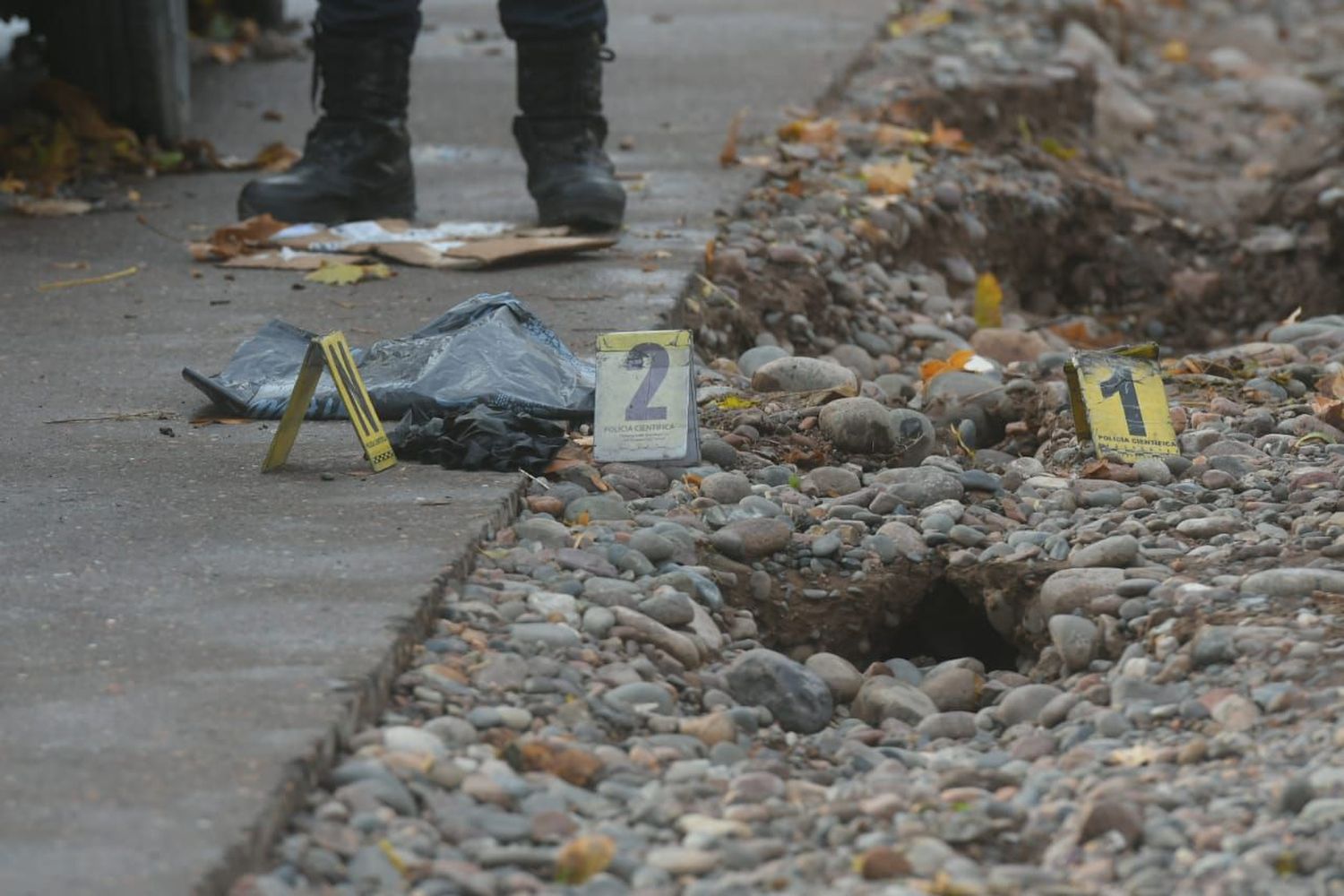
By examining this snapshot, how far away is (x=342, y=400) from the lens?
2469 mm

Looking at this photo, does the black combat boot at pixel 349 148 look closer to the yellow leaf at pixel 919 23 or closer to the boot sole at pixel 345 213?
the boot sole at pixel 345 213

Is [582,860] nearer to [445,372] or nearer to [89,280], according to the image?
[445,372]

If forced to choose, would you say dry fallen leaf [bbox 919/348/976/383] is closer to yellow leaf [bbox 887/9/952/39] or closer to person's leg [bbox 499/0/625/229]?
person's leg [bbox 499/0/625/229]

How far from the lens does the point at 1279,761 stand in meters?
1.76

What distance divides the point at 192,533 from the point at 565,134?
6.42ft

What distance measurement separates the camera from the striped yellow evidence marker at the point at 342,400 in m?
2.43

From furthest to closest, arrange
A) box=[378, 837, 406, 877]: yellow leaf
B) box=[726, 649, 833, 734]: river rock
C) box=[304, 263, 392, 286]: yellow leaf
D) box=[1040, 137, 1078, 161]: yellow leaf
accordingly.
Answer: box=[1040, 137, 1078, 161]: yellow leaf < box=[304, 263, 392, 286]: yellow leaf < box=[726, 649, 833, 734]: river rock < box=[378, 837, 406, 877]: yellow leaf

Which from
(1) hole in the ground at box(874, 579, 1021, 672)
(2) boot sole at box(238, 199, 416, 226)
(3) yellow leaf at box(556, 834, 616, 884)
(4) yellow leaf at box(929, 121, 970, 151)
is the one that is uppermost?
(4) yellow leaf at box(929, 121, 970, 151)

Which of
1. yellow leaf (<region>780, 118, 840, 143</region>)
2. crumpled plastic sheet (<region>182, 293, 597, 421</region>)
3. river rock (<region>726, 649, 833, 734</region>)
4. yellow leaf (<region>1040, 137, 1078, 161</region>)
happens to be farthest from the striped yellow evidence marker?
yellow leaf (<region>1040, 137, 1078, 161</region>)

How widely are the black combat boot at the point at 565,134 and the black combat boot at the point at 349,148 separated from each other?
283mm

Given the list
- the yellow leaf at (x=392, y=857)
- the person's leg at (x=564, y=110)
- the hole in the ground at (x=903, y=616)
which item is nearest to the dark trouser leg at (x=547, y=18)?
the person's leg at (x=564, y=110)

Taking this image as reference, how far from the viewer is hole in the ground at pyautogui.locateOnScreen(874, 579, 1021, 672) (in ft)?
8.00

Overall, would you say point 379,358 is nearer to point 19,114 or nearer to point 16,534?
point 16,534

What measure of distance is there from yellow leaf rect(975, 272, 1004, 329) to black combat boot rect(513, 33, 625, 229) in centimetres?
98
